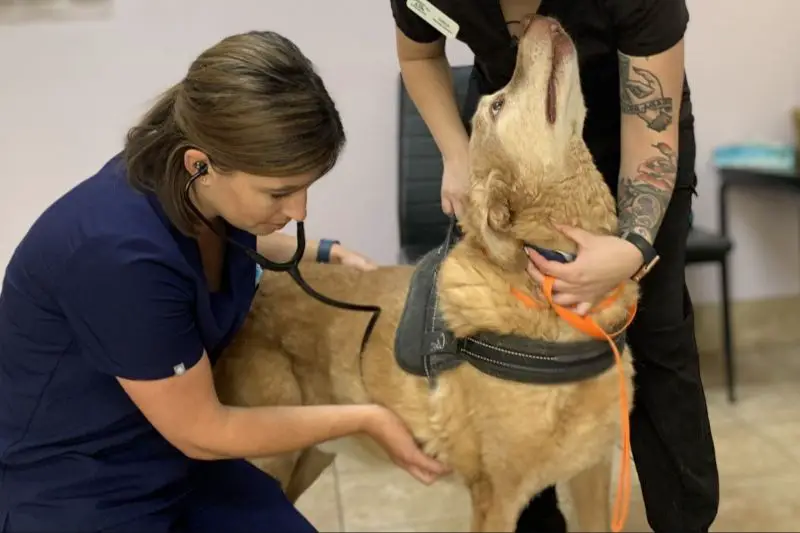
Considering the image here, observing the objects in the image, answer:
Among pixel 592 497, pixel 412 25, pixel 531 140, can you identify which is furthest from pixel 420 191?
pixel 531 140

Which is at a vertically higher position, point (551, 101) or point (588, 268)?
point (551, 101)

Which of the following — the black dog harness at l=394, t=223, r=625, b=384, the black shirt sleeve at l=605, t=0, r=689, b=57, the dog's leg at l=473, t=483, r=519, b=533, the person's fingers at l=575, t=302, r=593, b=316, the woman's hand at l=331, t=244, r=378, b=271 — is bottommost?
the dog's leg at l=473, t=483, r=519, b=533

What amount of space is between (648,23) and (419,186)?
156 centimetres

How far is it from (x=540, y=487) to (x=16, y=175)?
7.32 feet

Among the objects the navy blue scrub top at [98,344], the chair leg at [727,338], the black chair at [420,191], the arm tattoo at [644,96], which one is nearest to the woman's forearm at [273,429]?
the navy blue scrub top at [98,344]

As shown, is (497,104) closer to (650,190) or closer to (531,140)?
(531,140)

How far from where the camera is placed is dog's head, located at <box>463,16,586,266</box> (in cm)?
147

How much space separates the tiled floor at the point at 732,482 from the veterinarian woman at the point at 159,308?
2.13 feet

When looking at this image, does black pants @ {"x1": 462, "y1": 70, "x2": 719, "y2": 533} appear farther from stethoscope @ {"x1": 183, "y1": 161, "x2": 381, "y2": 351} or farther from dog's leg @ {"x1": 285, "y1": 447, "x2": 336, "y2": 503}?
dog's leg @ {"x1": 285, "y1": 447, "x2": 336, "y2": 503}

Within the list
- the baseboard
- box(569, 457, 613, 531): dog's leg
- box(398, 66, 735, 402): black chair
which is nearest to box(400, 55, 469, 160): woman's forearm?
box(569, 457, 613, 531): dog's leg

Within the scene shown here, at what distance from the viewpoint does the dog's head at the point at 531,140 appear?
1.47 metres

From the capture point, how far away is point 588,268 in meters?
1.43

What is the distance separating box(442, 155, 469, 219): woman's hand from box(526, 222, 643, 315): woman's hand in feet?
0.87

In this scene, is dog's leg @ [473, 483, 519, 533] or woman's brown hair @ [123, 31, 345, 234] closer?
woman's brown hair @ [123, 31, 345, 234]
